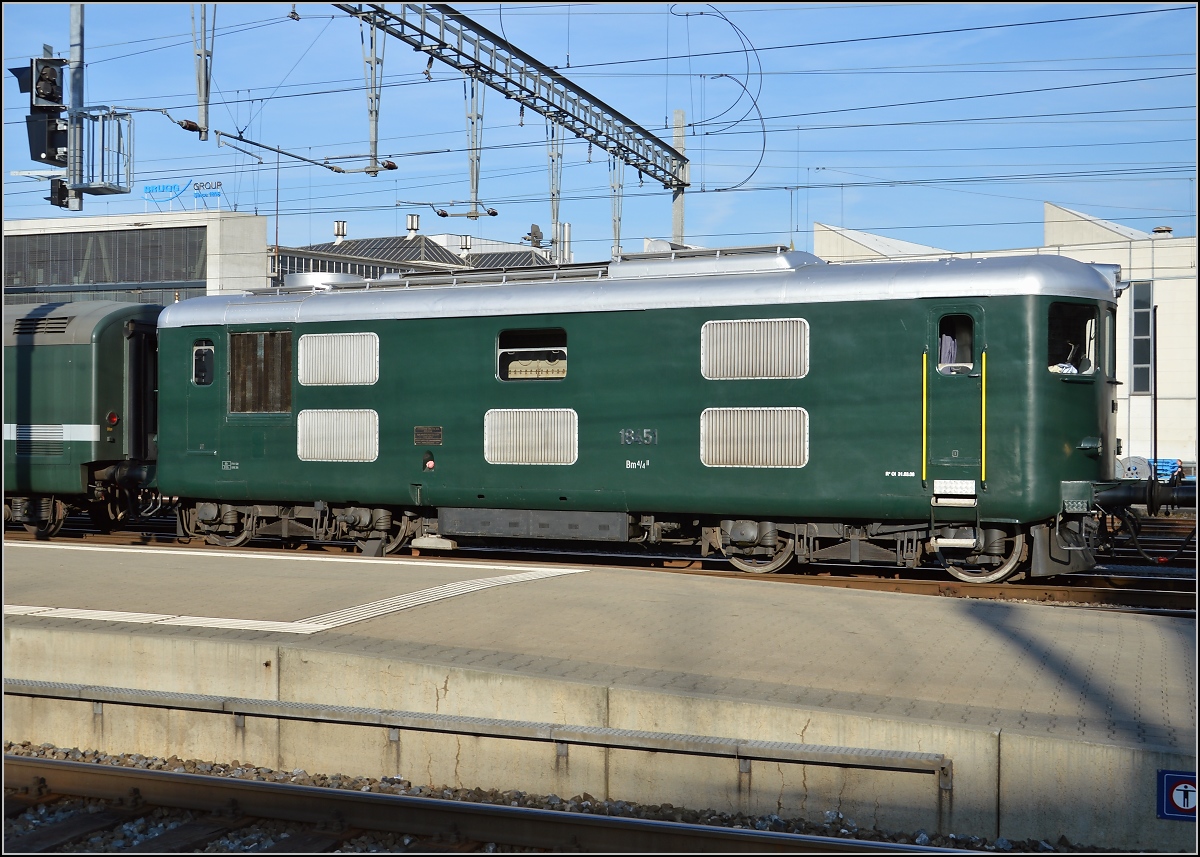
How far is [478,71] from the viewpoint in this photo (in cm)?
1727

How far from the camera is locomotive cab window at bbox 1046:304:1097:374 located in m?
11.5

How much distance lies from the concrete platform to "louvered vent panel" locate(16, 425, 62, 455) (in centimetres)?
654

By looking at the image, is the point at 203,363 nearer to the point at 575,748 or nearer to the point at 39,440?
the point at 39,440

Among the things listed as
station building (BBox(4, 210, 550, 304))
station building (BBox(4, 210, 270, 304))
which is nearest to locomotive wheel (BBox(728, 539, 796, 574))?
station building (BBox(4, 210, 550, 304))

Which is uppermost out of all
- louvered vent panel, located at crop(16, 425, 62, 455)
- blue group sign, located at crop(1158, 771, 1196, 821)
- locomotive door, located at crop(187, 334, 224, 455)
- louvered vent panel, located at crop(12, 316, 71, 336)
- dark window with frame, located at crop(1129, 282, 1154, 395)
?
dark window with frame, located at crop(1129, 282, 1154, 395)

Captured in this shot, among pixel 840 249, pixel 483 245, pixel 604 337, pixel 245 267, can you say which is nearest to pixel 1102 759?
pixel 604 337

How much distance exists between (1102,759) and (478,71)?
14.0 m

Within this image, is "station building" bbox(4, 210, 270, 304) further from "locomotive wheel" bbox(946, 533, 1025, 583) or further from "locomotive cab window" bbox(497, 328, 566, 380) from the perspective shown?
"locomotive wheel" bbox(946, 533, 1025, 583)

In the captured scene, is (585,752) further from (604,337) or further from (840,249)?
(840,249)

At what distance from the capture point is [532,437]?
1332cm

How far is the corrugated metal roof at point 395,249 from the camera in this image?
6812 cm

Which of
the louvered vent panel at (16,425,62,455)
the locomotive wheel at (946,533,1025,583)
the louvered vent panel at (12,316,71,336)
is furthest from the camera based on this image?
the louvered vent panel at (12,316,71,336)

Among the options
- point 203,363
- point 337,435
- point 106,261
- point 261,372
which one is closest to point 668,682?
point 337,435

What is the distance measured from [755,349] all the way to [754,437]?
0.95 metres
